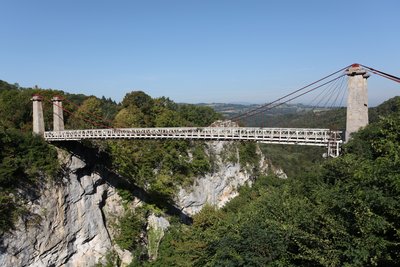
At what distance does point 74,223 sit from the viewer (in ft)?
101

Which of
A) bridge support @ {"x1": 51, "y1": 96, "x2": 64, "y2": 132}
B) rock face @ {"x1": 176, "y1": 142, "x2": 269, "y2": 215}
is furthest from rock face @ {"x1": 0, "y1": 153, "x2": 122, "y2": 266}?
rock face @ {"x1": 176, "y1": 142, "x2": 269, "y2": 215}

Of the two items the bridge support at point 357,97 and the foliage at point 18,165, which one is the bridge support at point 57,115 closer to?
the foliage at point 18,165

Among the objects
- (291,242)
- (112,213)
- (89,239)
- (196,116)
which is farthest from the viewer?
(196,116)

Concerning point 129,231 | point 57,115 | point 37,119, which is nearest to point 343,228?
point 129,231

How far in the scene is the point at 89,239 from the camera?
31.8m

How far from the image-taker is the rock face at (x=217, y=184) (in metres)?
40.5

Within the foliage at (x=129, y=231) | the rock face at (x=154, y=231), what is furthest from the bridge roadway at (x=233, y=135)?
the rock face at (x=154, y=231)

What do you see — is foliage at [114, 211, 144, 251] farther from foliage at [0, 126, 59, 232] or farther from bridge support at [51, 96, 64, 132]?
bridge support at [51, 96, 64, 132]

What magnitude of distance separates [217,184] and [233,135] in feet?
71.3

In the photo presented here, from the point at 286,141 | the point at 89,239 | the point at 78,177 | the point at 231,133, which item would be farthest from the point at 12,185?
the point at 286,141

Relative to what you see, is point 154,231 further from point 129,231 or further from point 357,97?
point 357,97

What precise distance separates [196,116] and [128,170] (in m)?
26.1

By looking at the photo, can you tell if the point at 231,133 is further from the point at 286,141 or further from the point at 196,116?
the point at 196,116

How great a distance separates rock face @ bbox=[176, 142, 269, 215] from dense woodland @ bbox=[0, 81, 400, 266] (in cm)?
160
